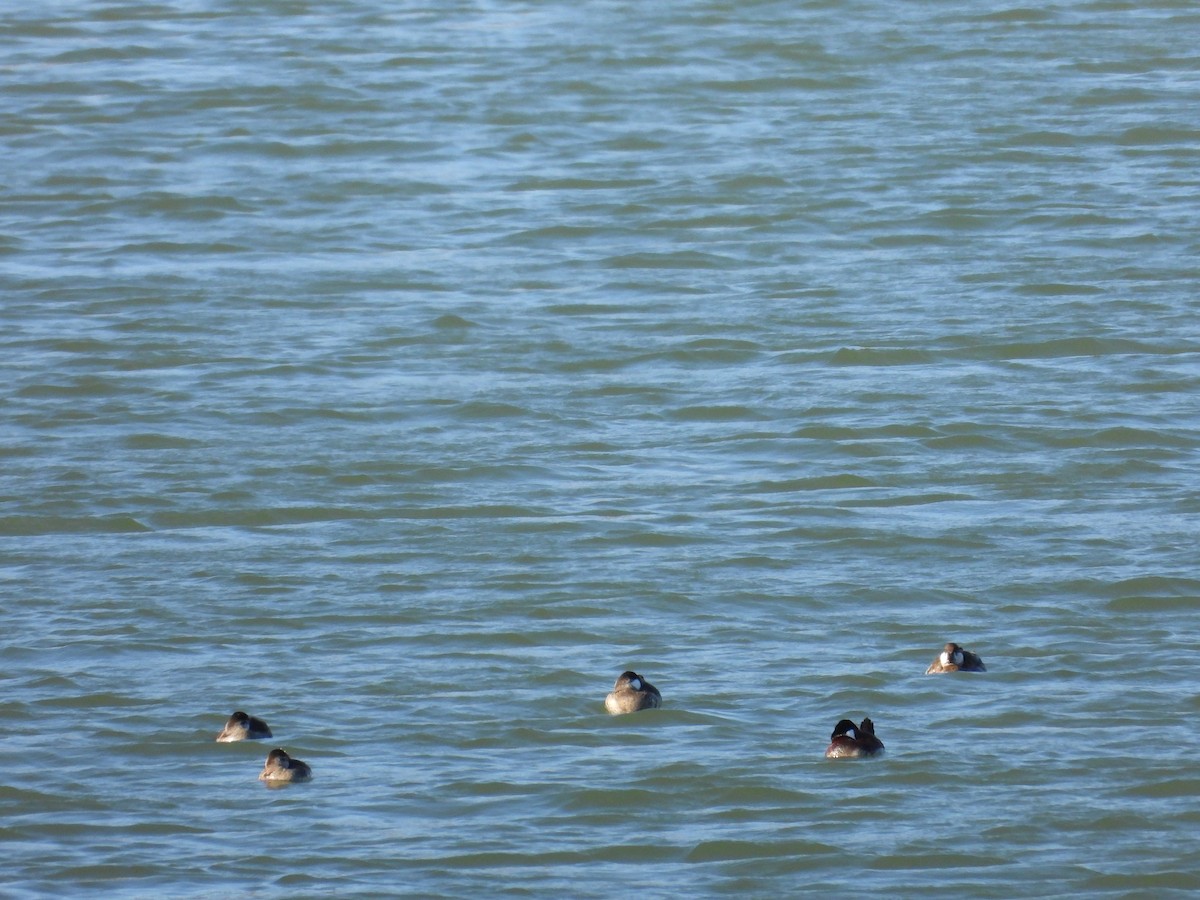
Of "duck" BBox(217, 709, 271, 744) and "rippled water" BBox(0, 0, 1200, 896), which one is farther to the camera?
"duck" BBox(217, 709, 271, 744)

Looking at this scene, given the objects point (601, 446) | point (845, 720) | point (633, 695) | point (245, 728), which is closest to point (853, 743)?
point (845, 720)

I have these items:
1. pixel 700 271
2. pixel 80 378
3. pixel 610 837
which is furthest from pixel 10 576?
pixel 700 271

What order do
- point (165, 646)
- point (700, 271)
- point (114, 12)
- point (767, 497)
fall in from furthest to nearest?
point (114, 12) < point (700, 271) < point (767, 497) < point (165, 646)

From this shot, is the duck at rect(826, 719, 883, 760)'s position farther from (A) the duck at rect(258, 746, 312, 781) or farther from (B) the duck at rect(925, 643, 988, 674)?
(A) the duck at rect(258, 746, 312, 781)

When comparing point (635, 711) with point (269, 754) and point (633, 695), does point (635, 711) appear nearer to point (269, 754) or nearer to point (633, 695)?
point (633, 695)

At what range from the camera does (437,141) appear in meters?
23.3

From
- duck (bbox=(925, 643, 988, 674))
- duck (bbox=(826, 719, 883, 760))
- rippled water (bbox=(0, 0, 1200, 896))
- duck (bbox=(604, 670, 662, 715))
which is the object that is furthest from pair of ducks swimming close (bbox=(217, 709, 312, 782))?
duck (bbox=(925, 643, 988, 674))

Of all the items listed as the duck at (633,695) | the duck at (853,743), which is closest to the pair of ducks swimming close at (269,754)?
the duck at (633,695)

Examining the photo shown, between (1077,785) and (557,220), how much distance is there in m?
11.6

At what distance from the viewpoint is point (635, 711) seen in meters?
11.0

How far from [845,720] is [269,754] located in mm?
2777

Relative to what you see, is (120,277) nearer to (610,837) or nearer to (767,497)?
(767,497)

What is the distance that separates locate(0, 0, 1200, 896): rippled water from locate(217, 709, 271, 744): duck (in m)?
0.12

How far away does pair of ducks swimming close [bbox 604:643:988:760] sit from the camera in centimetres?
1036
